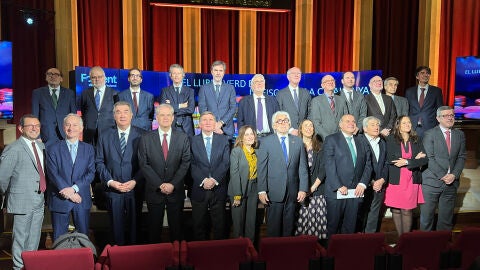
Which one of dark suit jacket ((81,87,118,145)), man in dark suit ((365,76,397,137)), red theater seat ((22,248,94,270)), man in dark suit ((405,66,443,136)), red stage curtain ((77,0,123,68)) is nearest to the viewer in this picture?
red theater seat ((22,248,94,270))

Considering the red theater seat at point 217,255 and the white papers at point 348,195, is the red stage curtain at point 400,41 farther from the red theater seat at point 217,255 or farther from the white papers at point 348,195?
the red theater seat at point 217,255

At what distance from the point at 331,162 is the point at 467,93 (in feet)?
12.2

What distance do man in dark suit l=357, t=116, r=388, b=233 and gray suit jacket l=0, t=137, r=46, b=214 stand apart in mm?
2863

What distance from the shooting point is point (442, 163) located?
462cm

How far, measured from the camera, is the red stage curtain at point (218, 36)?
8.77m

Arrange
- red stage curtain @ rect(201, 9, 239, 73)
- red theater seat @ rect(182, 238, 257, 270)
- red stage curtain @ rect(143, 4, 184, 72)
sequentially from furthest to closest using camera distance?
red stage curtain @ rect(201, 9, 239, 73) → red stage curtain @ rect(143, 4, 184, 72) → red theater seat @ rect(182, 238, 257, 270)

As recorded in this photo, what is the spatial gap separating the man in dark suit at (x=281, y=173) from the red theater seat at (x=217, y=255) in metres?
1.22

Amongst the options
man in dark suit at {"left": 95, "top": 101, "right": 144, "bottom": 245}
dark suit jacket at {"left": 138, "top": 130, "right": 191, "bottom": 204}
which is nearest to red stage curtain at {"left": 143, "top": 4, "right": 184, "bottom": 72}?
man in dark suit at {"left": 95, "top": 101, "right": 144, "bottom": 245}

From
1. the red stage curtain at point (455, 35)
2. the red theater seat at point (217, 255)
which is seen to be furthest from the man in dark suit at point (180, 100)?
the red stage curtain at point (455, 35)

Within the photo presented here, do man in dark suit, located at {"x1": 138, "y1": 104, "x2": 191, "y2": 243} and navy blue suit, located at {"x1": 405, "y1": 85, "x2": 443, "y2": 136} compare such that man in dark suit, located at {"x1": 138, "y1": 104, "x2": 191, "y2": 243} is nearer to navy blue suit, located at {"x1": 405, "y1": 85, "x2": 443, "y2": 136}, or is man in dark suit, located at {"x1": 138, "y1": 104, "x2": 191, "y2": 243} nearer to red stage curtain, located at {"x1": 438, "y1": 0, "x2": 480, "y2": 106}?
navy blue suit, located at {"x1": 405, "y1": 85, "x2": 443, "y2": 136}

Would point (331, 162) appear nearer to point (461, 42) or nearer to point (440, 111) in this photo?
point (440, 111)

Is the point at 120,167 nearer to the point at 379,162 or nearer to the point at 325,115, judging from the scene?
the point at 325,115

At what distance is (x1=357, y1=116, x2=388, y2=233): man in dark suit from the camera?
4418 mm

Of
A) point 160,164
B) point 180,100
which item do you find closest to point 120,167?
point 160,164
